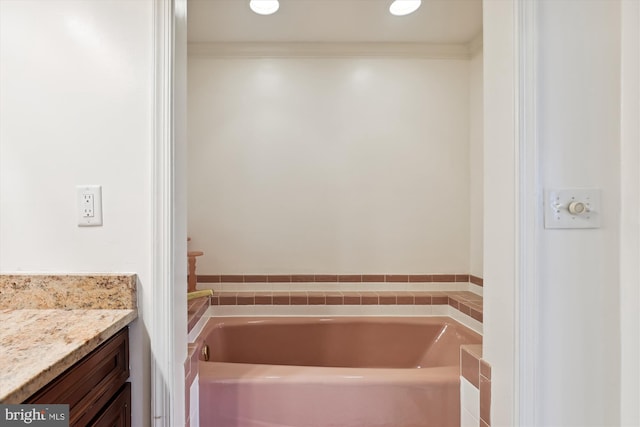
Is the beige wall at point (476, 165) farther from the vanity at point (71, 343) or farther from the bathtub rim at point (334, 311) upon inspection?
the vanity at point (71, 343)

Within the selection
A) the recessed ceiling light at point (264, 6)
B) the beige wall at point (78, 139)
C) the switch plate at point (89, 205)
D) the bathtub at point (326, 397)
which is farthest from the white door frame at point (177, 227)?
the recessed ceiling light at point (264, 6)

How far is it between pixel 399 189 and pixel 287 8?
1.29m

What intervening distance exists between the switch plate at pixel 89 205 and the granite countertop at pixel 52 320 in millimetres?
163

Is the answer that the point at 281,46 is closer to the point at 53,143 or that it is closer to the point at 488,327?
the point at 53,143

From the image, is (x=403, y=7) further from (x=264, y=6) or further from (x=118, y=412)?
(x=118, y=412)

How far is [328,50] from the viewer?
7.11 feet

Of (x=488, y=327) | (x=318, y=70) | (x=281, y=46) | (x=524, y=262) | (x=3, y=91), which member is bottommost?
(x=488, y=327)

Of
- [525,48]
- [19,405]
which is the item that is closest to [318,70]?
[525,48]

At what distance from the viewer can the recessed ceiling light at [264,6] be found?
1.74 meters

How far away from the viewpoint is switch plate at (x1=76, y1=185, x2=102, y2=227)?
0.96 metres

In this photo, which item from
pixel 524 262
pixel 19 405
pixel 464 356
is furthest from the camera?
pixel 464 356

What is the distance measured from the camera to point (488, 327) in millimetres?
1005

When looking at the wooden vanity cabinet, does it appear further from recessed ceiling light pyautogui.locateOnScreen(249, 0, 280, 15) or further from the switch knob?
recessed ceiling light pyautogui.locateOnScreen(249, 0, 280, 15)

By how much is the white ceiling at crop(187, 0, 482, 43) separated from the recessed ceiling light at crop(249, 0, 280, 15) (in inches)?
1.4
